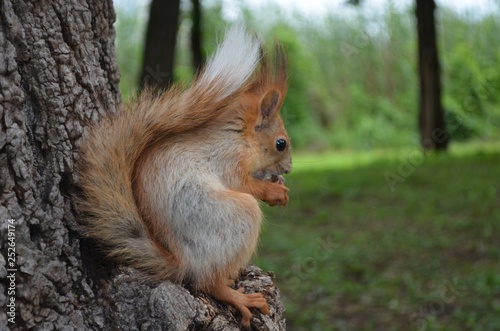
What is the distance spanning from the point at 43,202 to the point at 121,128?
28 centimetres

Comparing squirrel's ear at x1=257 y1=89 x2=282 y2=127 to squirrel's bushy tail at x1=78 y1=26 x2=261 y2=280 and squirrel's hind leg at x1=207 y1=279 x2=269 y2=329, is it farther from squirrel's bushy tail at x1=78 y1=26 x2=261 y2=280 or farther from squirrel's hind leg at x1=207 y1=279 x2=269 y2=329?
squirrel's hind leg at x1=207 y1=279 x2=269 y2=329

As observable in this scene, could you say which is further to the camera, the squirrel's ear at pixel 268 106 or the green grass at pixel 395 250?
the green grass at pixel 395 250

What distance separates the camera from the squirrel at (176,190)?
1.71m

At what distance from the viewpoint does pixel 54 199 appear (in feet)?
5.37

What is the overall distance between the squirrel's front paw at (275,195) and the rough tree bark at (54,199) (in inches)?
16.8

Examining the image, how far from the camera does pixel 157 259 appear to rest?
172 centimetres

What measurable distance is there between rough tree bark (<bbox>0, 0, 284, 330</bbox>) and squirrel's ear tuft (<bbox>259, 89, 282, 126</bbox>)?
62 cm

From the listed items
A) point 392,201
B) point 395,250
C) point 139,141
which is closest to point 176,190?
point 139,141

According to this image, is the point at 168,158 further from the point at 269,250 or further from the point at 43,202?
the point at 269,250

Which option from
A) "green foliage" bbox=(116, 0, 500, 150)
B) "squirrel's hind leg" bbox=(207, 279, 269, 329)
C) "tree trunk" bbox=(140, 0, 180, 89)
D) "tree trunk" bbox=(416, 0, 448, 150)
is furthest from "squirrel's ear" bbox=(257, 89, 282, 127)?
"tree trunk" bbox=(416, 0, 448, 150)

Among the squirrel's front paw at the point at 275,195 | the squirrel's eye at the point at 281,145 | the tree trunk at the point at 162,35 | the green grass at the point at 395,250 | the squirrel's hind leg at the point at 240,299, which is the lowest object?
the green grass at the point at 395,250

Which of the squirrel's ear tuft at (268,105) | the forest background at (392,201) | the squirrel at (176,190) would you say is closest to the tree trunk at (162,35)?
the forest background at (392,201)

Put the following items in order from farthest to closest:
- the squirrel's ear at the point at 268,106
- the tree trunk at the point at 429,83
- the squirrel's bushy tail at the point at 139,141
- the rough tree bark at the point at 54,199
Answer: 1. the tree trunk at the point at 429,83
2. the squirrel's ear at the point at 268,106
3. the squirrel's bushy tail at the point at 139,141
4. the rough tree bark at the point at 54,199

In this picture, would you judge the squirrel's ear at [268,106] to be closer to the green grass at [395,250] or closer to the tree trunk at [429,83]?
the green grass at [395,250]
